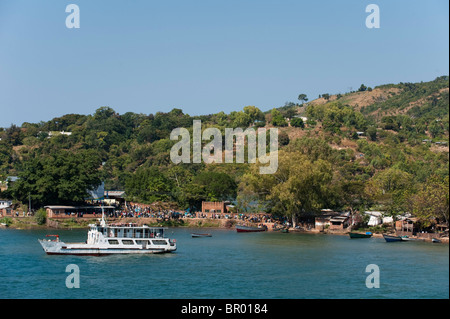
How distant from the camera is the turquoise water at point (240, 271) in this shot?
3412cm

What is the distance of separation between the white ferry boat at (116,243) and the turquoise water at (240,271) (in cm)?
97

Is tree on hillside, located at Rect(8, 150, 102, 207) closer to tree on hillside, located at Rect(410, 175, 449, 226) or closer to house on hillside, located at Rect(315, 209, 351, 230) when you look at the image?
house on hillside, located at Rect(315, 209, 351, 230)

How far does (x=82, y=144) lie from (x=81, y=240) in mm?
87548

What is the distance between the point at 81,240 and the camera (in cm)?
5478

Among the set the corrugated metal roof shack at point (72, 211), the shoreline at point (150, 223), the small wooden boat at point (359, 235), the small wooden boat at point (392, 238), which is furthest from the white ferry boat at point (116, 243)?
the corrugated metal roof shack at point (72, 211)

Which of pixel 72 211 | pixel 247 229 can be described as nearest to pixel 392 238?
pixel 247 229

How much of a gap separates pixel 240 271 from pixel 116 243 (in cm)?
1268

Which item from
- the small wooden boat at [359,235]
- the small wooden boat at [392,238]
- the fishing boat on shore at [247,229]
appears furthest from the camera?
the fishing boat on shore at [247,229]

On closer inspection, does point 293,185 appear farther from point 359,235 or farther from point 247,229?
point 359,235

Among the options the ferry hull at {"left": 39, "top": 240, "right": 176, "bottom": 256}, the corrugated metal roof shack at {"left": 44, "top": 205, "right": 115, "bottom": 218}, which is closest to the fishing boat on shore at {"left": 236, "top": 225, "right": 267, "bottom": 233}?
the corrugated metal roof shack at {"left": 44, "top": 205, "right": 115, "bottom": 218}

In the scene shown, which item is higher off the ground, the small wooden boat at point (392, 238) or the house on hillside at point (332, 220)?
the house on hillside at point (332, 220)

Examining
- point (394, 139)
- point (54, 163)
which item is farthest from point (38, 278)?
point (394, 139)

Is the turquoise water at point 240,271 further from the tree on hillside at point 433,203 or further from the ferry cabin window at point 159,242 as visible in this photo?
the tree on hillside at point 433,203
